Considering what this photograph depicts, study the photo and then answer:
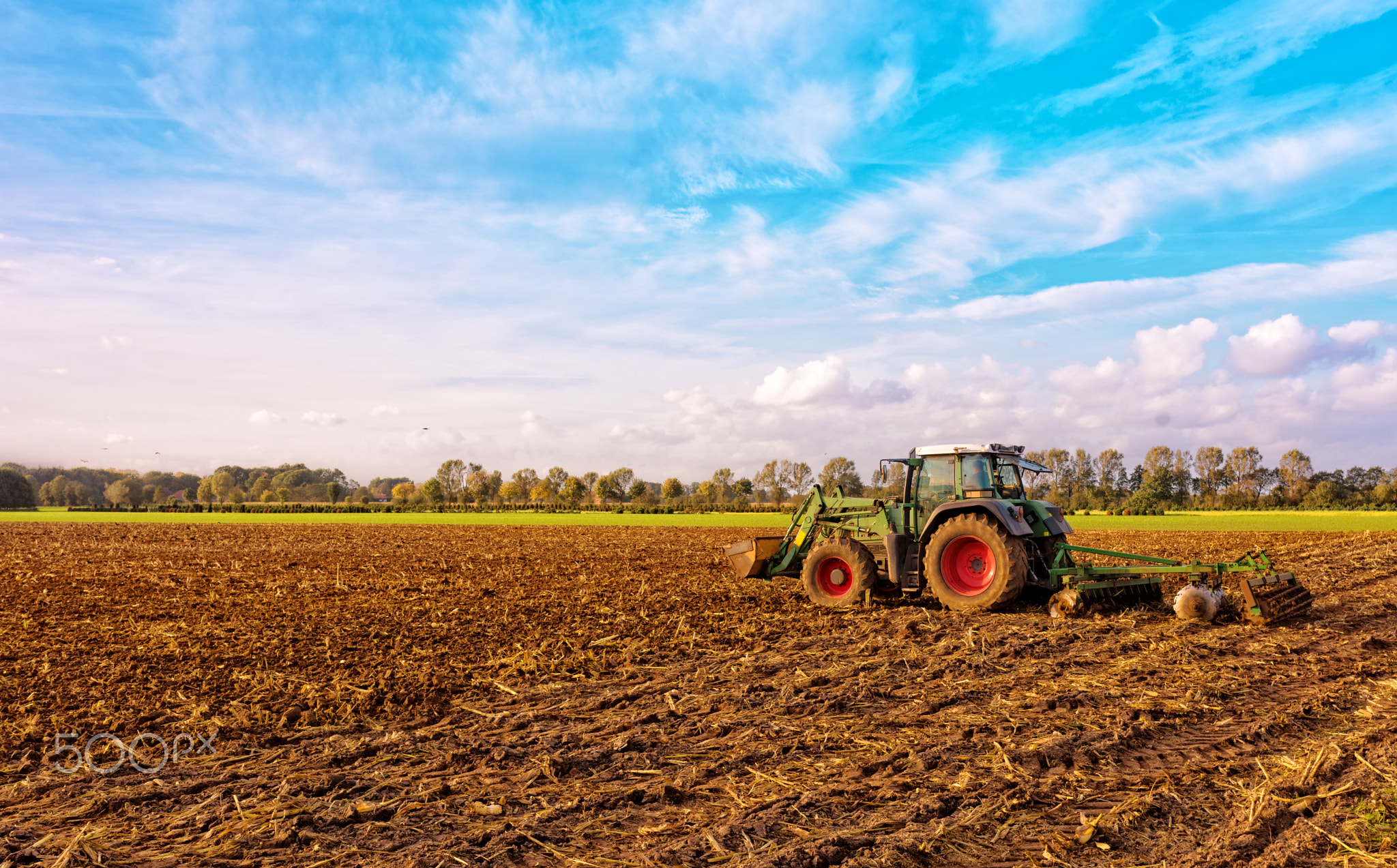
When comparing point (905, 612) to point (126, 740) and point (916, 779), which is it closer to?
point (916, 779)

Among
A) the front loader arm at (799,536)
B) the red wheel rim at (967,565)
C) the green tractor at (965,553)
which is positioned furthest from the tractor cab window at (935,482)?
the front loader arm at (799,536)

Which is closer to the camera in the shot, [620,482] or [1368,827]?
[1368,827]

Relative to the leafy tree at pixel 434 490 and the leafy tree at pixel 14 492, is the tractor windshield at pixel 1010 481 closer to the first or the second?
the leafy tree at pixel 434 490

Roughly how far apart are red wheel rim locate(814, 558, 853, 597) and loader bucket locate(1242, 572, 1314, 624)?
16.6 feet

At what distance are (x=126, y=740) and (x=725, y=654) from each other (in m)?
5.50

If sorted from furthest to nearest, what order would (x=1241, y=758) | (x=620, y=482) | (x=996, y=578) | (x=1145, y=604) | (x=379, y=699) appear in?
(x=620, y=482), (x=1145, y=604), (x=996, y=578), (x=379, y=699), (x=1241, y=758)

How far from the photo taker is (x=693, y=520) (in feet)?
210

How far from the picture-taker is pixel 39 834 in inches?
174

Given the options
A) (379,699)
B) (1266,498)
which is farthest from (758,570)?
(1266,498)

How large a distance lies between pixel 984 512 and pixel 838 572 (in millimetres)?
2431

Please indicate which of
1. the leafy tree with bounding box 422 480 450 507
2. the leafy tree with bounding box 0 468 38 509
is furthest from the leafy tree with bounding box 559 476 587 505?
the leafy tree with bounding box 0 468 38 509

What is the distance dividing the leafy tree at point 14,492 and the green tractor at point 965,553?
12547 cm

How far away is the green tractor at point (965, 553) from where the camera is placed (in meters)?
11.0

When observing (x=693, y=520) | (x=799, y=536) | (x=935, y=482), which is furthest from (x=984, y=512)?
(x=693, y=520)
